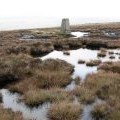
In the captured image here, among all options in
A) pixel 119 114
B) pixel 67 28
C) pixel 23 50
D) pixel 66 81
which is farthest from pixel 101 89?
pixel 67 28

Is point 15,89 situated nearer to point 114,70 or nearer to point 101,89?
point 101,89

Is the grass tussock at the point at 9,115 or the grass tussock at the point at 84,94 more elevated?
the grass tussock at the point at 9,115

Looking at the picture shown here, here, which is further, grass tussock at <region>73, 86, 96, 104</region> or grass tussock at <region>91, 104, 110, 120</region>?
grass tussock at <region>73, 86, 96, 104</region>

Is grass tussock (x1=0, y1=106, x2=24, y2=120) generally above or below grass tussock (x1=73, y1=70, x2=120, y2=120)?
above

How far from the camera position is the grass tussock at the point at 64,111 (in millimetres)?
11199

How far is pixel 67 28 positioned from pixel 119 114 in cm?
4288

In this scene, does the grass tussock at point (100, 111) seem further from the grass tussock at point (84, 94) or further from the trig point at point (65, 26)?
the trig point at point (65, 26)

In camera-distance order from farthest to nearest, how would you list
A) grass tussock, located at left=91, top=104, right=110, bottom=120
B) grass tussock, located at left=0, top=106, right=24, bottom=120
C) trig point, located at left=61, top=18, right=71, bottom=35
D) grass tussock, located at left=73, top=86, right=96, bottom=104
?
trig point, located at left=61, top=18, right=71, bottom=35 < grass tussock, located at left=73, top=86, right=96, bottom=104 < grass tussock, located at left=91, top=104, right=110, bottom=120 < grass tussock, located at left=0, top=106, right=24, bottom=120

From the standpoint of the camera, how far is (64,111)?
1137 cm

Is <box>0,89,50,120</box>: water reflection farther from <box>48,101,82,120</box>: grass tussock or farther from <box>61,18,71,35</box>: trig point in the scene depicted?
<box>61,18,71,35</box>: trig point

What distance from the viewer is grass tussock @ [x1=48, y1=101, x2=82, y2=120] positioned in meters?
11.2

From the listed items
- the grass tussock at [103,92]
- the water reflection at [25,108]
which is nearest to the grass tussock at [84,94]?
the grass tussock at [103,92]

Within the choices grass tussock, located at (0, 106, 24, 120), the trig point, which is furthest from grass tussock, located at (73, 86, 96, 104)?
the trig point

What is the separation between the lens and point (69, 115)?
11227mm
